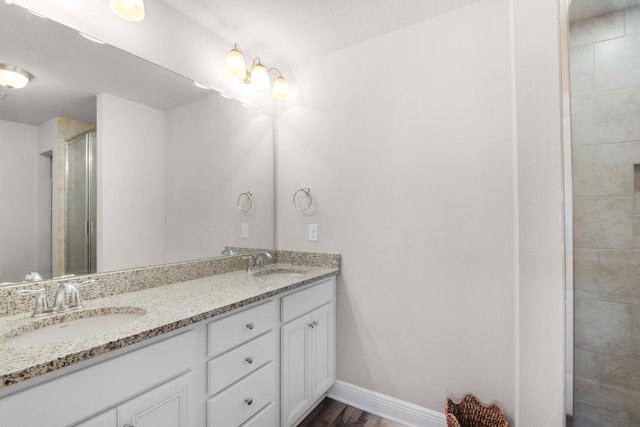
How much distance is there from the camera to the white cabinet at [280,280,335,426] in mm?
1551

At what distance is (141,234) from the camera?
1514 mm

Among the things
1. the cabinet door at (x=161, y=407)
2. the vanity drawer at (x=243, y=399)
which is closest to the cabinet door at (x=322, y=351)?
the vanity drawer at (x=243, y=399)

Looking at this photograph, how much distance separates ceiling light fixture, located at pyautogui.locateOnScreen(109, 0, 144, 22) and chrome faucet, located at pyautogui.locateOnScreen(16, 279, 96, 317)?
1168 millimetres

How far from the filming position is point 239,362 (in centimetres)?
129

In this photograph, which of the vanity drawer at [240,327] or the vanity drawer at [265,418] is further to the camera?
the vanity drawer at [265,418]

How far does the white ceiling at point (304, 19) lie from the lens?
1.62 metres

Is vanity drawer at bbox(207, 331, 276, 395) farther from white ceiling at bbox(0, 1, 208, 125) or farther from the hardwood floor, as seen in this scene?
white ceiling at bbox(0, 1, 208, 125)

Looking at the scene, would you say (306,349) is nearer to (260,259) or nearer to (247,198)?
(260,259)

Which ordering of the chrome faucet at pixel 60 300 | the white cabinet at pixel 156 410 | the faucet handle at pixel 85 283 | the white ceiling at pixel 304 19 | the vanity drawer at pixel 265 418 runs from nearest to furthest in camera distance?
the white cabinet at pixel 156 410 → the chrome faucet at pixel 60 300 → the faucet handle at pixel 85 283 → the vanity drawer at pixel 265 418 → the white ceiling at pixel 304 19

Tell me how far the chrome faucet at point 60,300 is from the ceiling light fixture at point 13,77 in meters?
0.78

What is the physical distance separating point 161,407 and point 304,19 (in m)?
2.01

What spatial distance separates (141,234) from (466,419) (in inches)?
76.7

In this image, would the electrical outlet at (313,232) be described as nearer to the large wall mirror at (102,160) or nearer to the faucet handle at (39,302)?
the large wall mirror at (102,160)

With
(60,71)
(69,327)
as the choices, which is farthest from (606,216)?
(60,71)
